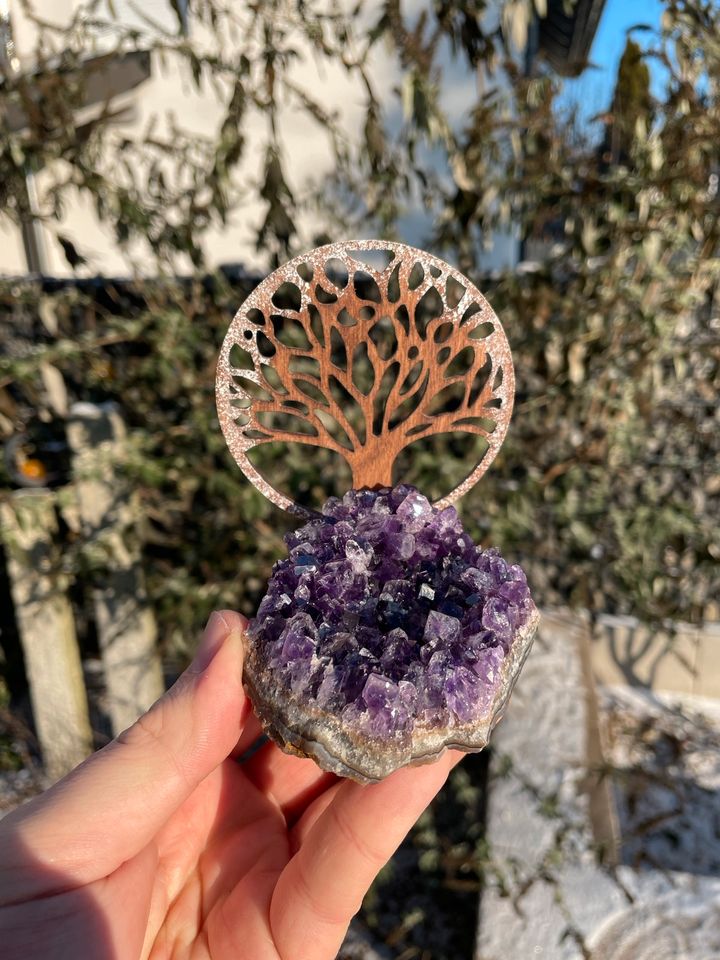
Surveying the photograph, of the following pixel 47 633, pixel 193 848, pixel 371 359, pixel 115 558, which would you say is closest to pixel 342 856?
pixel 193 848

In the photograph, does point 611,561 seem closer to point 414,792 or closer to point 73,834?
point 414,792

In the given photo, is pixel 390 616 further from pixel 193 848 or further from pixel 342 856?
pixel 193 848

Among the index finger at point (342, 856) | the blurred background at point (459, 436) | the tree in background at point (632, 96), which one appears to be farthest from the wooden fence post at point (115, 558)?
the tree in background at point (632, 96)

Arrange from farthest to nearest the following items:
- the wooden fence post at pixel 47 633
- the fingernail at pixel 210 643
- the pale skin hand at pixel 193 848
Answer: the wooden fence post at pixel 47 633, the fingernail at pixel 210 643, the pale skin hand at pixel 193 848

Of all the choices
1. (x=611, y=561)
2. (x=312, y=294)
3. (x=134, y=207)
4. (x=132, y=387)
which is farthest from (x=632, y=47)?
(x=132, y=387)

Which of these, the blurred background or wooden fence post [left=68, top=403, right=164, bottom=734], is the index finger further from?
wooden fence post [left=68, top=403, right=164, bottom=734]

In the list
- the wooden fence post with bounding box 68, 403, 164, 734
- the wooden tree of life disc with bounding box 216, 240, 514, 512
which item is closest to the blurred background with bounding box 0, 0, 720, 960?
the wooden fence post with bounding box 68, 403, 164, 734

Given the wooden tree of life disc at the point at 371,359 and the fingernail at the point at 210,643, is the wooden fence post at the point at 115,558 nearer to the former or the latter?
the wooden tree of life disc at the point at 371,359
